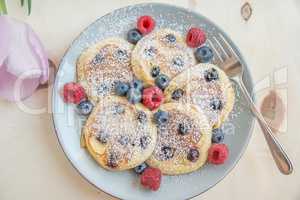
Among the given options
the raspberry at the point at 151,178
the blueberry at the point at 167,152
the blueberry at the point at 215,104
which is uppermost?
the blueberry at the point at 215,104

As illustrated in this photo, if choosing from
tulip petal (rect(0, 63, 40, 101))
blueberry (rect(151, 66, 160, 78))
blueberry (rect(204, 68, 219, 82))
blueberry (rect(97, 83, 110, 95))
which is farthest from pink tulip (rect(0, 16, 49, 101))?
blueberry (rect(204, 68, 219, 82))

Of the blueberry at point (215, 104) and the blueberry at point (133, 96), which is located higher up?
the blueberry at point (133, 96)

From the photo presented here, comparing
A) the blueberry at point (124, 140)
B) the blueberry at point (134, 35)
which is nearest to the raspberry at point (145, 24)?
the blueberry at point (134, 35)

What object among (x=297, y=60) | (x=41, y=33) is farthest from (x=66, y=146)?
(x=297, y=60)

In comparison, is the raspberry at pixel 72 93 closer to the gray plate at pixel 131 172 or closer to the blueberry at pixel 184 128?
the gray plate at pixel 131 172

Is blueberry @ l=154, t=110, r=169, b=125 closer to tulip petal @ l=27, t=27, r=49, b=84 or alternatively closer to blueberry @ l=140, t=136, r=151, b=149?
blueberry @ l=140, t=136, r=151, b=149

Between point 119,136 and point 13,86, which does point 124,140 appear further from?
point 13,86

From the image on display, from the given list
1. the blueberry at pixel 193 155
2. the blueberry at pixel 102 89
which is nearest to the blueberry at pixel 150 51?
the blueberry at pixel 102 89
